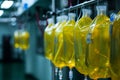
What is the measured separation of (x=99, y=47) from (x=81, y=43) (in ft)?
0.75

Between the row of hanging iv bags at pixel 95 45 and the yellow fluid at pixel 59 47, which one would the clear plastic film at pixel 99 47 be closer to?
the row of hanging iv bags at pixel 95 45

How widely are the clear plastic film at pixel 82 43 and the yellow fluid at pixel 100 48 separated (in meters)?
0.11

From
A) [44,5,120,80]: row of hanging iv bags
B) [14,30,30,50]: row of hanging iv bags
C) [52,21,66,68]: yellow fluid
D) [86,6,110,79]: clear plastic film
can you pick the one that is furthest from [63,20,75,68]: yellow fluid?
[14,30,30,50]: row of hanging iv bags

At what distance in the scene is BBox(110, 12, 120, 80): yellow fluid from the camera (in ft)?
4.24

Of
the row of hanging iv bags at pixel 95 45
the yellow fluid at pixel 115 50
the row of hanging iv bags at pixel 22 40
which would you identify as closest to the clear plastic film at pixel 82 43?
the row of hanging iv bags at pixel 95 45

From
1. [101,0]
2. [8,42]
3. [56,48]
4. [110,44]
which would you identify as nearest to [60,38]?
[56,48]

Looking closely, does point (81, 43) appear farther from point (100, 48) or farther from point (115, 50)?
point (115, 50)

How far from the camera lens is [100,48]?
1.45 m

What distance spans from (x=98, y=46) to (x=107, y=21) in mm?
152

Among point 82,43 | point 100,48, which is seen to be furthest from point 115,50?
point 82,43

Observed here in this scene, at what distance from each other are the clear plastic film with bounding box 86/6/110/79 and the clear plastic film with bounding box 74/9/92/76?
10cm

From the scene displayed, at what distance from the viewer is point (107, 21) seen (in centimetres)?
147

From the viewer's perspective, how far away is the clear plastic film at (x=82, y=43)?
163 centimetres

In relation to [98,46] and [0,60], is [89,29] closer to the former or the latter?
[98,46]
